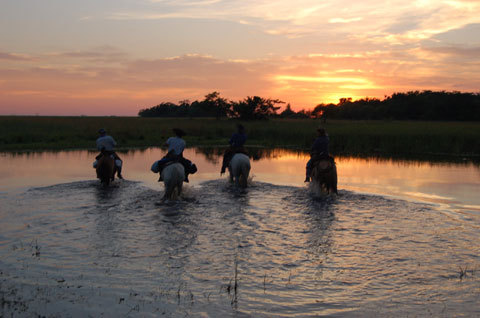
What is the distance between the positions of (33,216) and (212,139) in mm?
29727

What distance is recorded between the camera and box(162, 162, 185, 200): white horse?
11852 mm

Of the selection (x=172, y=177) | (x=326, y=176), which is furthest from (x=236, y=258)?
(x=326, y=176)

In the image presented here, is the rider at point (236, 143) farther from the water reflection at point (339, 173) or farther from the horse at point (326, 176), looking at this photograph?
the horse at point (326, 176)

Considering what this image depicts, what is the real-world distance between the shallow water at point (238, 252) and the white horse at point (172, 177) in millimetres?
421

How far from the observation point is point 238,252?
7.45 m

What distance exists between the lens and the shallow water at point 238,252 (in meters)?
5.46

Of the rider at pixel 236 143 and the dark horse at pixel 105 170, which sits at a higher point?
the rider at pixel 236 143

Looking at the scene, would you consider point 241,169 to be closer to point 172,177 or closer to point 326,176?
point 326,176

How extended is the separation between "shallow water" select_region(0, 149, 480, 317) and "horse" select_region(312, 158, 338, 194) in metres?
0.47

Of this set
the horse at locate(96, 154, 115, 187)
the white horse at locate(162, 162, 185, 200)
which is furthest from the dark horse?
the white horse at locate(162, 162, 185, 200)

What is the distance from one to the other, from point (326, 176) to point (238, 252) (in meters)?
6.00

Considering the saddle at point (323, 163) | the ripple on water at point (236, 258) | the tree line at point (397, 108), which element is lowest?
the ripple on water at point (236, 258)

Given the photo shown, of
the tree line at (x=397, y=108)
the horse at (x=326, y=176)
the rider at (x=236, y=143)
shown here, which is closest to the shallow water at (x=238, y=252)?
the horse at (x=326, y=176)

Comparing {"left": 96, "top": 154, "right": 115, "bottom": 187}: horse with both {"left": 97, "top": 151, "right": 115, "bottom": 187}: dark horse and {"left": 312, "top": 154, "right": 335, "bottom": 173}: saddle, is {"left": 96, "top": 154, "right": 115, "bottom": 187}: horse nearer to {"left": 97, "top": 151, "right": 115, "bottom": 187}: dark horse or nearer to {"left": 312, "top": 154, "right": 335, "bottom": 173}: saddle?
{"left": 97, "top": 151, "right": 115, "bottom": 187}: dark horse
